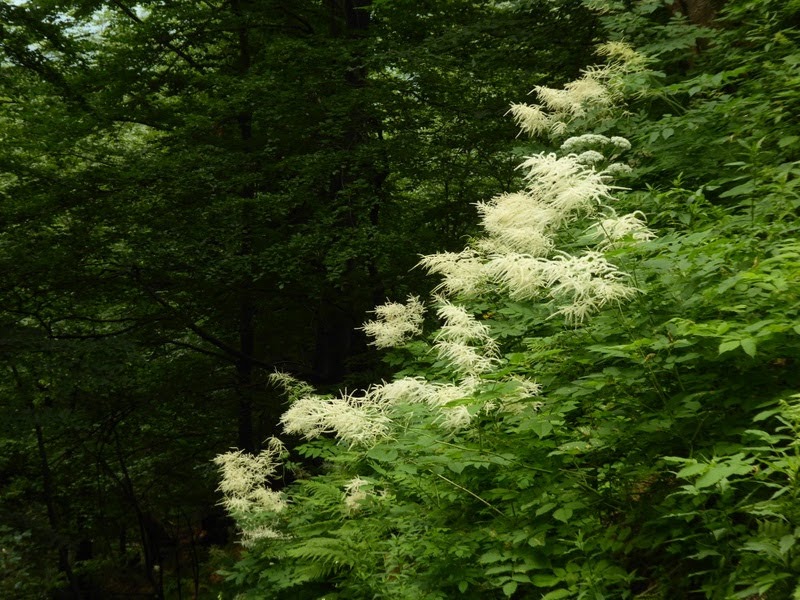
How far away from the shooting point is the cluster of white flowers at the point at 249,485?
4.65 meters

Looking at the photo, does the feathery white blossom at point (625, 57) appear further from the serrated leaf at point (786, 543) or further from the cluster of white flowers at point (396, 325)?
the serrated leaf at point (786, 543)

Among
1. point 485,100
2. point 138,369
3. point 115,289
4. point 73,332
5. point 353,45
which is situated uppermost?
point 353,45

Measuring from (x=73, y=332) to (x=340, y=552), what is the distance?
851cm

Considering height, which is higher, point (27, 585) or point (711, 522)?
point (711, 522)

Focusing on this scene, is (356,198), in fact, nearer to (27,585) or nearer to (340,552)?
(340,552)

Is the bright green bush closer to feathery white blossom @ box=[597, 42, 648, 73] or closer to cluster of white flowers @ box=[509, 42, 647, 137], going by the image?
cluster of white flowers @ box=[509, 42, 647, 137]

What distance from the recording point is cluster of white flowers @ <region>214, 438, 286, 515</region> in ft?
15.3

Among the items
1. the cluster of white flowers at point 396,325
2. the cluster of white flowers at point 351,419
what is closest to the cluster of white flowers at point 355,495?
the cluster of white flowers at point 351,419

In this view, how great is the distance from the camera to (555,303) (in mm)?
3746

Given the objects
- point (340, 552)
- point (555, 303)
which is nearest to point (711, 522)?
point (555, 303)

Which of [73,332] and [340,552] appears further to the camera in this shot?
[73,332]

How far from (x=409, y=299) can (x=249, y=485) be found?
3.34 m

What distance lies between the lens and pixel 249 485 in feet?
15.8

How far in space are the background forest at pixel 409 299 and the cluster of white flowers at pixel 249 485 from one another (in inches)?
1.2
